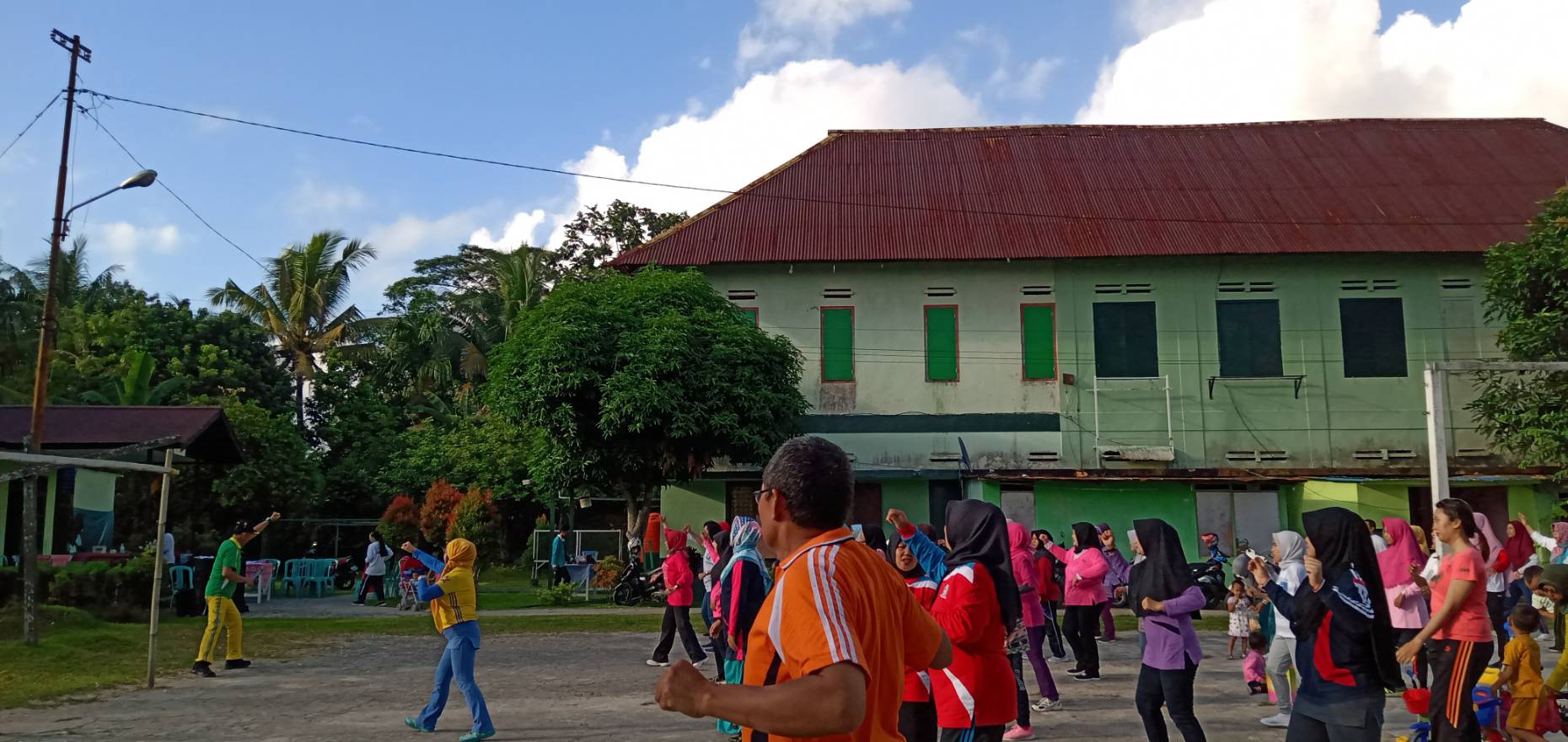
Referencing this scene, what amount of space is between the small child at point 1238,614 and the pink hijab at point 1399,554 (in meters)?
3.56

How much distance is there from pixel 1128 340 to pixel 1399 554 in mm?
17353

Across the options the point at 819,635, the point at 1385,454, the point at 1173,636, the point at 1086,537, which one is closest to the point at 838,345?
the point at 1385,454

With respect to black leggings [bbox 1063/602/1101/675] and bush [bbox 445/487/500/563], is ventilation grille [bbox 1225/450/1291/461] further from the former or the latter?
bush [bbox 445/487/500/563]

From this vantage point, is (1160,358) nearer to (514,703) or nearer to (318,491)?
(514,703)

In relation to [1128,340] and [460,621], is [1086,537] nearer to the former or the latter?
[460,621]

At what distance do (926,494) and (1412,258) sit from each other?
12.3 m

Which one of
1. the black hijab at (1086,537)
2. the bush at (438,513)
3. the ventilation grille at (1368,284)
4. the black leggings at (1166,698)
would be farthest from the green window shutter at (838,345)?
the black leggings at (1166,698)

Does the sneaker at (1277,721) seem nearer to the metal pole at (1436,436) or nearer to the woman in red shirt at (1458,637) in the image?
the woman in red shirt at (1458,637)

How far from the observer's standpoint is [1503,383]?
23188 millimetres

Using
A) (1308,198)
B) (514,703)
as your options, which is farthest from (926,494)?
(514,703)

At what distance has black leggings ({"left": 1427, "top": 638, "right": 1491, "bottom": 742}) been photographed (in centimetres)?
672

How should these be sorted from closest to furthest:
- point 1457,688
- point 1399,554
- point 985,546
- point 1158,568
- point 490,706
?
1. point 985,546
2. point 1457,688
3. point 1158,568
4. point 1399,554
5. point 490,706

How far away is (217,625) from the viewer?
41.1ft

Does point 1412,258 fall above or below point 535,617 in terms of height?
above
